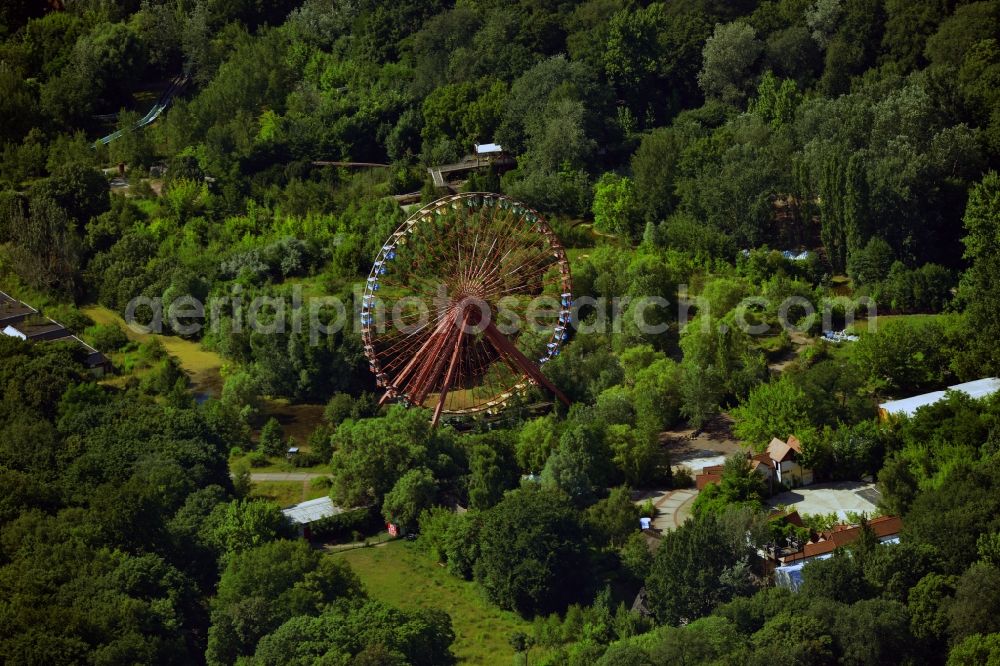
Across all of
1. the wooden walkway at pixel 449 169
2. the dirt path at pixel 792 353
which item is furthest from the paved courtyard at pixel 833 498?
the wooden walkway at pixel 449 169

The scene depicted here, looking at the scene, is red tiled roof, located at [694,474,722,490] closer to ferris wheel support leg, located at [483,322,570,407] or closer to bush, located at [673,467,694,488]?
bush, located at [673,467,694,488]

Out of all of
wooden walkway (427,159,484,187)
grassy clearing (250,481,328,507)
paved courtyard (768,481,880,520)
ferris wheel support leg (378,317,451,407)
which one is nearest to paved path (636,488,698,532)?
paved courtyard (768,481,880,520)

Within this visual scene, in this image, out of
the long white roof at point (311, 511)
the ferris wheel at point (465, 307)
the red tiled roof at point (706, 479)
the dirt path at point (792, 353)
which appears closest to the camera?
the red tiled roof at point (706, 479)

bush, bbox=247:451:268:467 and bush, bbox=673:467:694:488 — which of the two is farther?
bush, bbox=247:451:268:467

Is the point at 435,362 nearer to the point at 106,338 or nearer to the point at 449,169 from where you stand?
the point at 106,338

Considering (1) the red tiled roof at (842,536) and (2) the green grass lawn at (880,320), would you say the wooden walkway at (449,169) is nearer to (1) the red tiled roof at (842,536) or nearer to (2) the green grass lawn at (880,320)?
(2) the green grass lawn at (880,320)

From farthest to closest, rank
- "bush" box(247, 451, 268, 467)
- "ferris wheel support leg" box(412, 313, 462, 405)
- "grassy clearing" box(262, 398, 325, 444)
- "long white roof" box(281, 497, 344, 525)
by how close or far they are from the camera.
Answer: "grassy clearing" box(262, 398, 325, 444), "ferris wheel support leg" box(412, 313, 462, 405), "bush" box(247, 451, 268, 467), "long white roof" box(281, 497, 344, 525)

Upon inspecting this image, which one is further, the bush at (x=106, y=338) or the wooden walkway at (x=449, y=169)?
the wooden walkway at (x=449, y=169)
